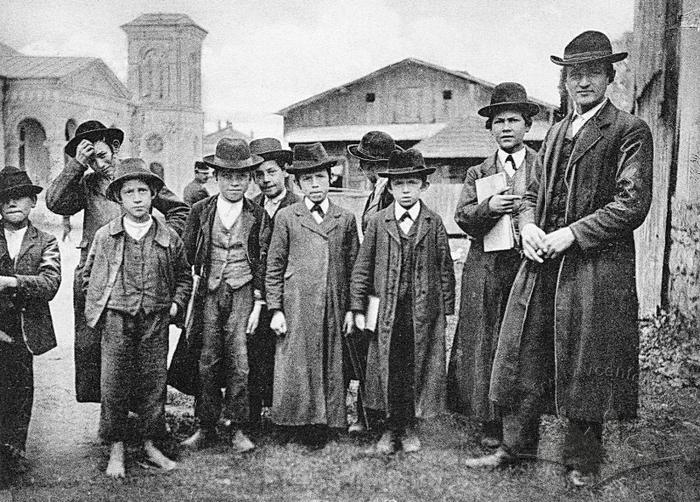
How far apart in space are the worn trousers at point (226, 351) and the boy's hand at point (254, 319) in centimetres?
2

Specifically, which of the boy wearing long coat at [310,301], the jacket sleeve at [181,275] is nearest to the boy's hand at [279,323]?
the boy wearing long coat at [310,301]

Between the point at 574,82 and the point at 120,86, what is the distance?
9.94 ft

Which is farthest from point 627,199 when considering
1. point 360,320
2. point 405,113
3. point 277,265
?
point 405,113

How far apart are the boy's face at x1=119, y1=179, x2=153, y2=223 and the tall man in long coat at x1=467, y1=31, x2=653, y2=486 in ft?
6.56

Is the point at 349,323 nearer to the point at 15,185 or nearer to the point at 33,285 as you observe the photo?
the point at 33,285

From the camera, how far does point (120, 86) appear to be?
438 cm

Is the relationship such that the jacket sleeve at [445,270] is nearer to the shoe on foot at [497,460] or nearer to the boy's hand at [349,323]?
the boy's hand at [349,323]

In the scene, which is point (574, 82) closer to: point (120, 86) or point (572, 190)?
point (572, 190)

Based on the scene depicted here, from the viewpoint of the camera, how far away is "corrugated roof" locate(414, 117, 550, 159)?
6871 mm

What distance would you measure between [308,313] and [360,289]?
1.16 feet

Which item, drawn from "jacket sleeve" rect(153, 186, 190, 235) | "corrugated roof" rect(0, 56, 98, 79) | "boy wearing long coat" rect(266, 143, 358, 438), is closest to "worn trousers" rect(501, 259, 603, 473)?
"boy wearing long coat" rect(266, 143, 358, 438)

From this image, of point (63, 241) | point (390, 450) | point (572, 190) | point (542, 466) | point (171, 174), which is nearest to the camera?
point (572, 190)

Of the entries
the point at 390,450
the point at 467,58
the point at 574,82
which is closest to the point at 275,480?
the point at 390,450

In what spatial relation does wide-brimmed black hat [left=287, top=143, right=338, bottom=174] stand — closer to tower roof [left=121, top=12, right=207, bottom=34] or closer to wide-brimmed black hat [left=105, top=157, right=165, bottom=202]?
wide-brimmed black hat [left=105, top=157, right=165, bottom=202]
